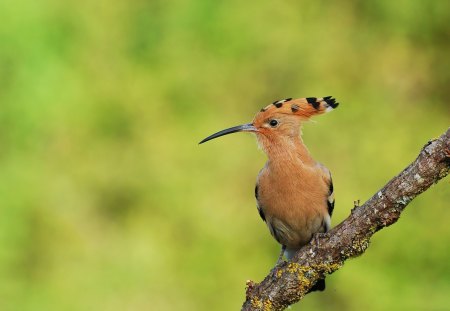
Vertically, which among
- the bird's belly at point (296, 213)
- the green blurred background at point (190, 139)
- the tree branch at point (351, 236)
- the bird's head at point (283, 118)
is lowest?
the tree branch at point (351, 236)

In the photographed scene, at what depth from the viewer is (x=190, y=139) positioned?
5.41 m

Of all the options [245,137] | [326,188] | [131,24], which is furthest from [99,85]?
[326,188]

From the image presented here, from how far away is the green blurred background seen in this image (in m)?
5.14

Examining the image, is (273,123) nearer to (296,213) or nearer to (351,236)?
(296,213)

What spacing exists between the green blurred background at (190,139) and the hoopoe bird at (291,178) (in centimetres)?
187

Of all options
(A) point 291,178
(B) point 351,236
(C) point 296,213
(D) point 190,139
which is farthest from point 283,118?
(D) point 190,139

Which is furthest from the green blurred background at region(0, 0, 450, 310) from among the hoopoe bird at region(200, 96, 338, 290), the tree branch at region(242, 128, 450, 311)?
the tree branch at region(242, 128, 450, 311)

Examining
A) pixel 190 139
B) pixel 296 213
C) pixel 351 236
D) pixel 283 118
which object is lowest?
pixel 351 236

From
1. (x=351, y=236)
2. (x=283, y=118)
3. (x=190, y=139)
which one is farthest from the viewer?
(x=190, y=139)

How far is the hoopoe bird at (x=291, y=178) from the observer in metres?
3.15

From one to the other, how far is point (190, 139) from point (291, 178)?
2311 mm

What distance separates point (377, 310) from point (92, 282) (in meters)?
1.67

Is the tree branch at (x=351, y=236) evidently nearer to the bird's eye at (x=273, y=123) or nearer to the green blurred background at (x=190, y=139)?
the bird's eye at (x=273, y=123)

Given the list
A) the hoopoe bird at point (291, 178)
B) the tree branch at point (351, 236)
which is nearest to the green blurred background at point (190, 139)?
the hoopoe bird at point (291, 178)
